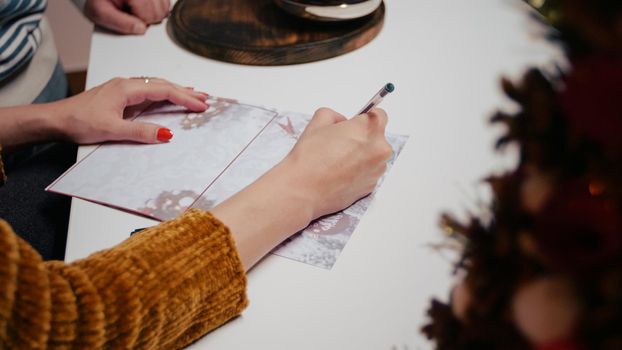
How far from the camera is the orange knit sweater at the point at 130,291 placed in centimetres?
43

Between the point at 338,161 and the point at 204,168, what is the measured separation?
18 centimetres

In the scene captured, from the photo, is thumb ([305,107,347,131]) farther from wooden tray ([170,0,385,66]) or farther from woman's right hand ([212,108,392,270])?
wooden tray ([170,0,385,66])

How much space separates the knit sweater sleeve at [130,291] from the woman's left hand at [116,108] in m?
0.27

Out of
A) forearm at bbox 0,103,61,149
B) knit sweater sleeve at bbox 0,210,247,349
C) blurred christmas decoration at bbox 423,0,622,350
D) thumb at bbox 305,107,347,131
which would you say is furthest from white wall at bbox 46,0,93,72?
blurred christmas decoration at bbox 423,0,622,350

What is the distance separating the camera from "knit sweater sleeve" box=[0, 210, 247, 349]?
1.40 feet

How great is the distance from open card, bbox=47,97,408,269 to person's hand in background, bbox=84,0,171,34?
27 cm

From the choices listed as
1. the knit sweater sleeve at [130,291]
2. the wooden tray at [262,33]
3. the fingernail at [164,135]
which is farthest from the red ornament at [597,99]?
the wooden tray at [262,33]

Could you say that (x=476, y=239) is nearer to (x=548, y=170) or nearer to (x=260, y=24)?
(x=548, y=170)

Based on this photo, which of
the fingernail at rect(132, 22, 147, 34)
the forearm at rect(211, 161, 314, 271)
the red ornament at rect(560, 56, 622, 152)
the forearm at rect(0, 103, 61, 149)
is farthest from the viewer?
the fingernail at rect(132, 22, 147, 34)

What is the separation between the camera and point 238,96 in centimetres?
85

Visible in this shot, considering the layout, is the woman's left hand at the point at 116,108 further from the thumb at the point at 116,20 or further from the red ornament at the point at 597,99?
the red ornament at the point at 597,99

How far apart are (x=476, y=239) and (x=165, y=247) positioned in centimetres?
30

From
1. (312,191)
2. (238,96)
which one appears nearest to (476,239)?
(312,191)

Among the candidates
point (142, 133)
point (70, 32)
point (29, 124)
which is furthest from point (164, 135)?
point (70, 32)
